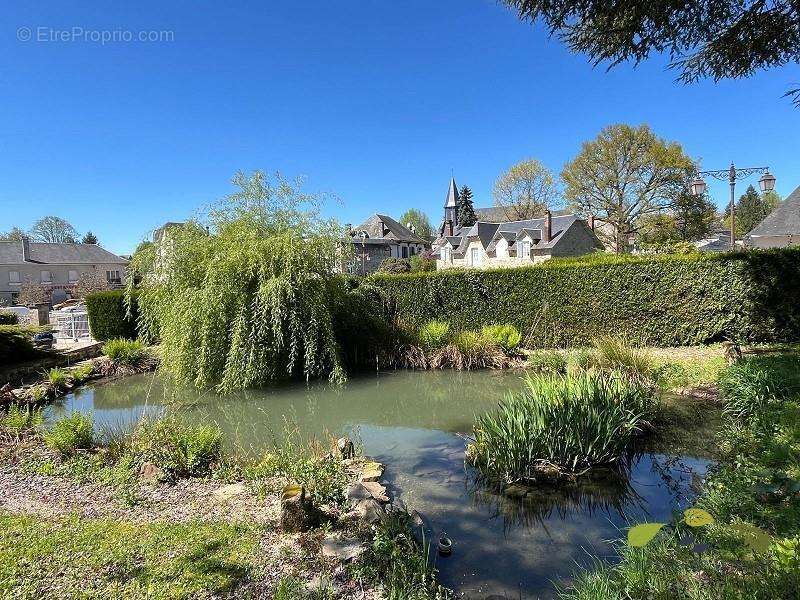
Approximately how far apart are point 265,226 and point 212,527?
6.93 metres

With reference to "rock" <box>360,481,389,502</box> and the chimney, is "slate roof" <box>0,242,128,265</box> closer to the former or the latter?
the chimney

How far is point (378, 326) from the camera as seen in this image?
11.2 m

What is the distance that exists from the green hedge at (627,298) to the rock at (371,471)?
766 cm

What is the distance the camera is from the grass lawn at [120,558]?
8.64 ft

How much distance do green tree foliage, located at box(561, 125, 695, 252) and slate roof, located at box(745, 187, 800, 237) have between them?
302 inches

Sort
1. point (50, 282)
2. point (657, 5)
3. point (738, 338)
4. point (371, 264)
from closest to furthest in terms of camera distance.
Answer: point (657, 5), point (738, 338), point (50, 282), point (371, 264)

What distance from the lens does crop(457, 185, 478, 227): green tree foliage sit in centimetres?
5381

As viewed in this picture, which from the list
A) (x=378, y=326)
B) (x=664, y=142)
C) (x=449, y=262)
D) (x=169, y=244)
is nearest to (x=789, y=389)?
(x=378, y=326)

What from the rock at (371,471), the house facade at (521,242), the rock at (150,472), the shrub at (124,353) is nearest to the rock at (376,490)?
the rock at (371,471)

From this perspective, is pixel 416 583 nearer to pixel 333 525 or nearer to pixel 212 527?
pixel 333 525

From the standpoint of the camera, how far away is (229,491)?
4.13m

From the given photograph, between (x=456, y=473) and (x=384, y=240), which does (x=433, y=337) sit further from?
(x=384, y=240)

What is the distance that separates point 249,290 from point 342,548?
6.45 m

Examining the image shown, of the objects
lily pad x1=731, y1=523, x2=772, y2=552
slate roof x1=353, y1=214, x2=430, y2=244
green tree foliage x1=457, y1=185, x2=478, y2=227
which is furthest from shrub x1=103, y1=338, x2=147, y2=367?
green tree foliage x1=457, y1=185, x2=478, y2=227
